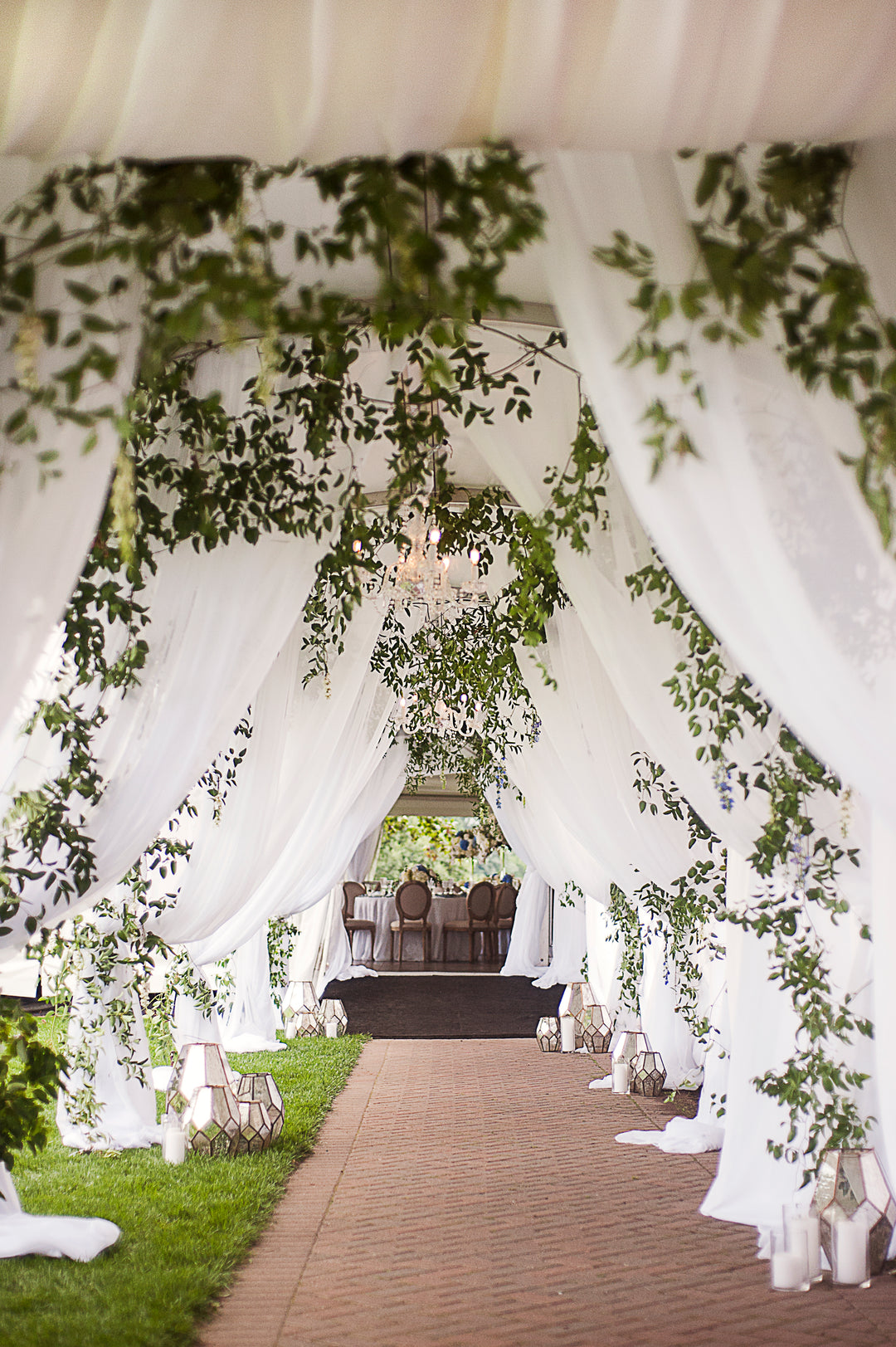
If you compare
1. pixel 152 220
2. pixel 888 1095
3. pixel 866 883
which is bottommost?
pixel 888 1095

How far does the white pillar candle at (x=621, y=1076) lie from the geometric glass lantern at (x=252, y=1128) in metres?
2.53

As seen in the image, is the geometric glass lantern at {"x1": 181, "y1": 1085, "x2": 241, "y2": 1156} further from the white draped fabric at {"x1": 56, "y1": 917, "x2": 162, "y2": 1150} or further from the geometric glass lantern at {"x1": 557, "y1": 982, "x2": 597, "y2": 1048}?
the geometric glass lantern at {"x1": 557, "y1": 982, "x2": 597, "y2": 1048}

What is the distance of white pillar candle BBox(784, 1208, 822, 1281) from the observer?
11.3 feet

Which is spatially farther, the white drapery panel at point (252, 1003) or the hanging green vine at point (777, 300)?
the white drapery panel at point (252, 1003)

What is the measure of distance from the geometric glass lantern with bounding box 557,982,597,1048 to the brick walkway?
6.75 feet

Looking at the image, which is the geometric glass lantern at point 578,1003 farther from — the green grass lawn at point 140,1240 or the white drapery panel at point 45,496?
the white drapery panel at point 45,496

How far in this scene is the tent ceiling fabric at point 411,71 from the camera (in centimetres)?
181

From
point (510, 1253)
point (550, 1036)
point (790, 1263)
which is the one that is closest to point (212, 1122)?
point (510, 1253)

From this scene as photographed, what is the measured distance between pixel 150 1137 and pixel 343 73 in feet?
16.4

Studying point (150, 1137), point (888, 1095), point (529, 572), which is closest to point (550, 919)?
point (150, 1137)

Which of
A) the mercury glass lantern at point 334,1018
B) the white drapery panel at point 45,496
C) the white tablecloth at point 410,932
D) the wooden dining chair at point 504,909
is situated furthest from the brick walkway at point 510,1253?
the white tablecloth at point 410,932

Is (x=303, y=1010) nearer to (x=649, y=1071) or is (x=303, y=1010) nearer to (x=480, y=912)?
(x=649, y=1071)

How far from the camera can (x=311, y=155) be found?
6.39ft

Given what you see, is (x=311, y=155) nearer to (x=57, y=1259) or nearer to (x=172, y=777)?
(x=172, y=777)
